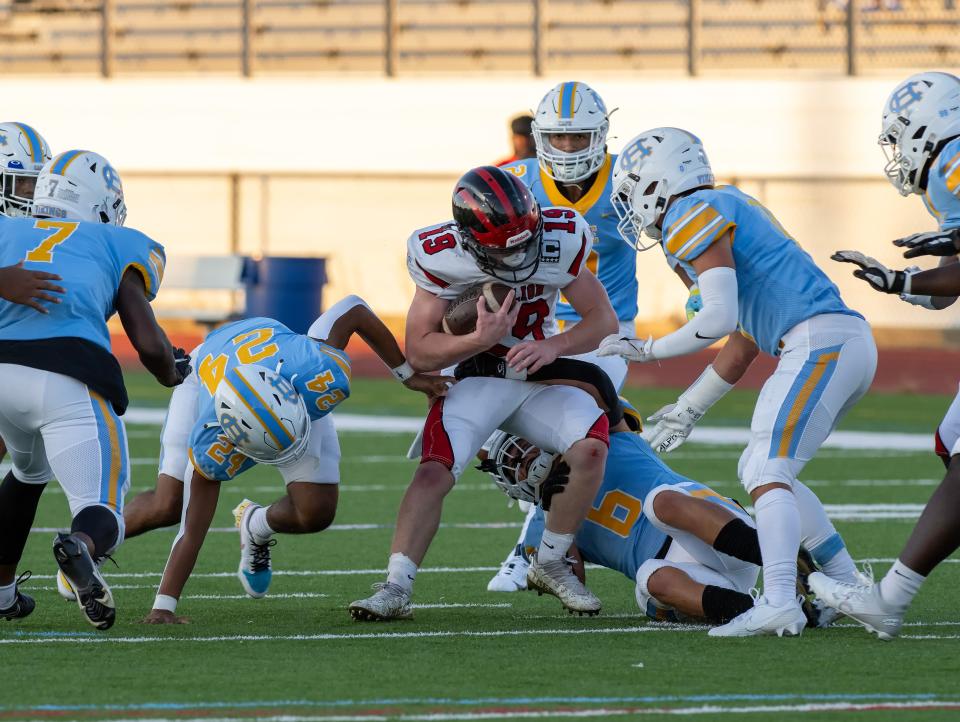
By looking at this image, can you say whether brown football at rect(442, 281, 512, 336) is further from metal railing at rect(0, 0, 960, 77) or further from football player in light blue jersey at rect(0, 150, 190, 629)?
metal railing at rect(0, 0, 960, 77)

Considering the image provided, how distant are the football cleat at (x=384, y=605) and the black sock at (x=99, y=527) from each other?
0.79 metres

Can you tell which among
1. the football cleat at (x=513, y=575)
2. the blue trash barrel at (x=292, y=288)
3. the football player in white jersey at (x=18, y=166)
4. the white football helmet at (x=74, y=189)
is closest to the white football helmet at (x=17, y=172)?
the football player in white jersey at (x=18, y=166)

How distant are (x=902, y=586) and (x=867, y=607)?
0.12 meters

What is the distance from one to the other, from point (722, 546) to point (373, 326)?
1499mm

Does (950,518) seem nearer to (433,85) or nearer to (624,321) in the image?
(624,321)

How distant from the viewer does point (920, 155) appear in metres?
5.09

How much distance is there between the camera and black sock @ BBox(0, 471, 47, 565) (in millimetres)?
5008

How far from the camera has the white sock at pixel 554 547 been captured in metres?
5.14

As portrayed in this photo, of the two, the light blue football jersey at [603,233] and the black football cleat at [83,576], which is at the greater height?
the light blue football jersey at [603,233]

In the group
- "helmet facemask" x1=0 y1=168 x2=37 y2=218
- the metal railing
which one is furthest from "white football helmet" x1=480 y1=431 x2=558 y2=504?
the metal railing

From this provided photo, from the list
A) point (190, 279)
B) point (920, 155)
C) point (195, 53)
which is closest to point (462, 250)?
point (920, 155)

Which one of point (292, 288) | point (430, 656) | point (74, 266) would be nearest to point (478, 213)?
point (74, 266)

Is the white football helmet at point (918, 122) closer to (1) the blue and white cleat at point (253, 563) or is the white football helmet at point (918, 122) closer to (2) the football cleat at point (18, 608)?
(1) the blue and white cleat at point (253, 563)

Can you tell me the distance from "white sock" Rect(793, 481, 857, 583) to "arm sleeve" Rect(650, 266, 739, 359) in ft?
2.02
